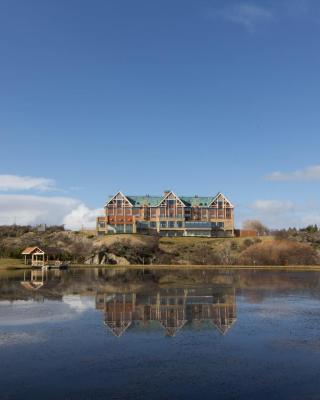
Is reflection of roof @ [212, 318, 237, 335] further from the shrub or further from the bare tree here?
the bare tree

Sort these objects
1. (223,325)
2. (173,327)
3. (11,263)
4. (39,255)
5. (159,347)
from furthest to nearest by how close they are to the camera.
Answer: (39,255) → (11,263) → (223,325) → (173,327) → (159,347)

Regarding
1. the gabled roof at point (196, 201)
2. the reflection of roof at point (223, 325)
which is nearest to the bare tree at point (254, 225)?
the gabled roof at point (196, 201)

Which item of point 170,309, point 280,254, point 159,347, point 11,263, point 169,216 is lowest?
point 159,347

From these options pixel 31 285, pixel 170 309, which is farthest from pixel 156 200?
pixel 170 309

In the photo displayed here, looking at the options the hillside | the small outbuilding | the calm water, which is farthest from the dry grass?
the calm water

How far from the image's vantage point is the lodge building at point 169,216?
145125 mm

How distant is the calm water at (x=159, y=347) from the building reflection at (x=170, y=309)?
0.32ft

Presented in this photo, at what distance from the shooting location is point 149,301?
50.3 m

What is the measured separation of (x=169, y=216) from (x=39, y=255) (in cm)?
4307

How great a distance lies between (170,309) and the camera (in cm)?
4453

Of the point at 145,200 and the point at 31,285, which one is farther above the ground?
the point at 145,200

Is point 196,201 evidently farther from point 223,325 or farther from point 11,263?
point 223,325

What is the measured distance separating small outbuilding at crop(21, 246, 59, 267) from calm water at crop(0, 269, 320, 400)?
57.7 metres

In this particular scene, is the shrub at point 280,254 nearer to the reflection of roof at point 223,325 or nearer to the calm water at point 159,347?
the calm water at point 159,347
